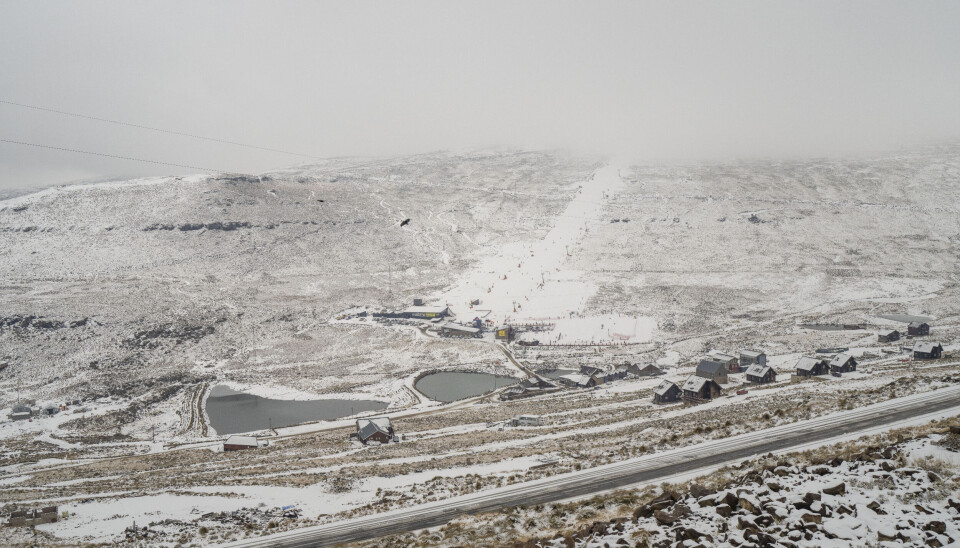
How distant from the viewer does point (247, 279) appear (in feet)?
337

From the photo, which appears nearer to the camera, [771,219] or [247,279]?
[247,279]

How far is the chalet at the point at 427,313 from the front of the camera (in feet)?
283

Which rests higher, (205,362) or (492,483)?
(492,483)

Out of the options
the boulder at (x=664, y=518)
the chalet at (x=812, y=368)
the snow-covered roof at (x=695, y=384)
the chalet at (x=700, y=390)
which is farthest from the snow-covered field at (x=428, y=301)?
Answer: the boulder at (x=664, y=518)

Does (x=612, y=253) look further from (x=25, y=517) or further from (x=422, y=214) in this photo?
(x=25, y=517)

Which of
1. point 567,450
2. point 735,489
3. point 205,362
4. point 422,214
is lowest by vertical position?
point 205,362

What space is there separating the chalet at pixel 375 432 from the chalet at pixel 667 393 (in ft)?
63.6

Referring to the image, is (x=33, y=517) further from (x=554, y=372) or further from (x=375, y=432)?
(x=554, y=372)

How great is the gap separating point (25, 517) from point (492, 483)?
2047 cm

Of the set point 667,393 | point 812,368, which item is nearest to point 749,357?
point 812,368

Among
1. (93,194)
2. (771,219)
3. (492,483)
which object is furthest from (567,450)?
(93,194)

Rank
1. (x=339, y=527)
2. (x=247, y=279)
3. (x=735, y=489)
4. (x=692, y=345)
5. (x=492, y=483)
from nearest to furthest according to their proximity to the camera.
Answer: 1. (x=735, y=489)
2. (x=339, y=527)
3. (x=492, y=483)
4. (x=692, y=345)
5. (x=247, y=279)

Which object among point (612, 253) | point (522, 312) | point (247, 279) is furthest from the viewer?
point (612, 253)

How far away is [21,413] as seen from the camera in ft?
173
